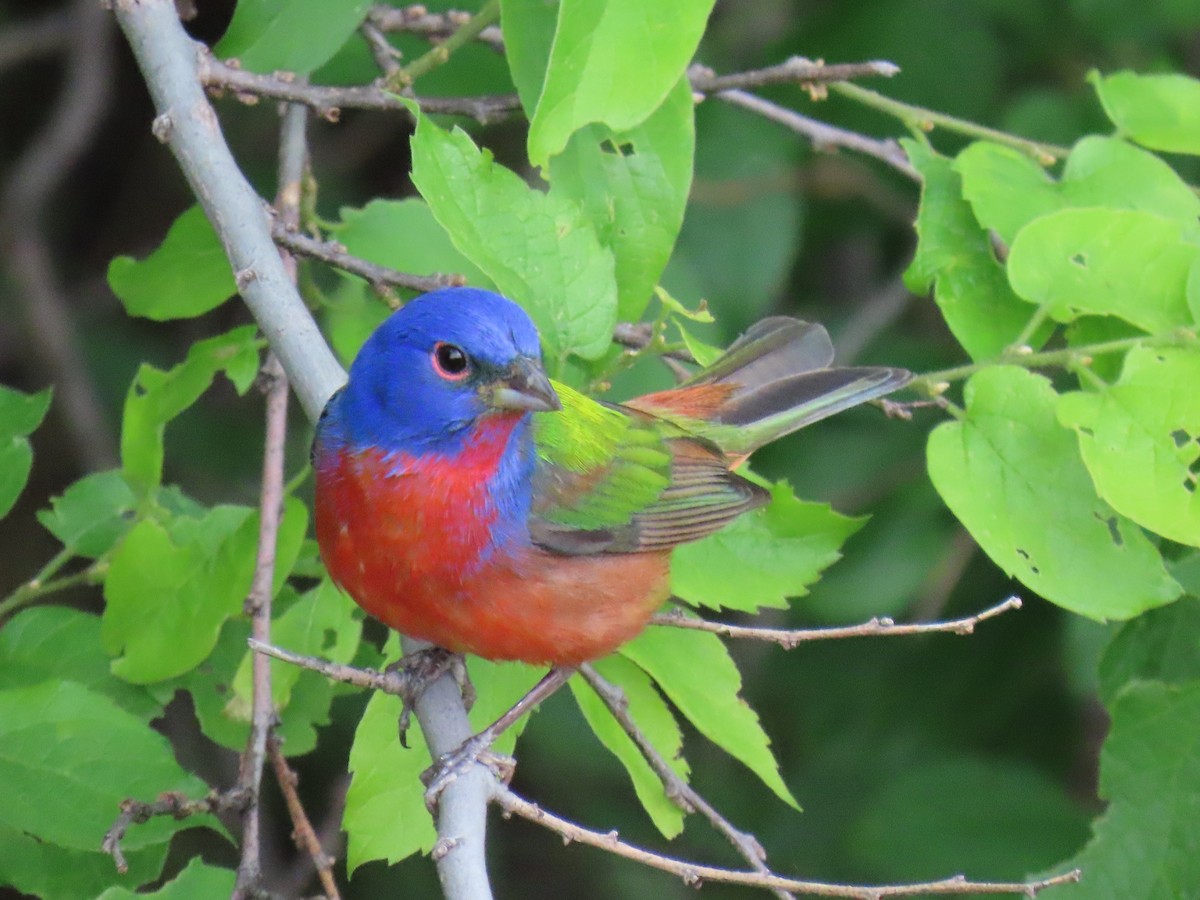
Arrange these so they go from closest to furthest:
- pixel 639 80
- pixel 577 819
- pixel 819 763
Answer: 1. pixel 639 80
2. pixel 819 763
3. pixel 577 819

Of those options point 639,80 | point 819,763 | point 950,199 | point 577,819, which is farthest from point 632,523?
point 577,819

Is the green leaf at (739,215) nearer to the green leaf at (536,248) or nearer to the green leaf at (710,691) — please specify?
the green leaf at (536,248)

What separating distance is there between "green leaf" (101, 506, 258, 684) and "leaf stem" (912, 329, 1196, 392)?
156 centimetres

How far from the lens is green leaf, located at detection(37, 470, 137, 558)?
135 inches

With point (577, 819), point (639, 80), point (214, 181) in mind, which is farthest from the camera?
point (577, 819)

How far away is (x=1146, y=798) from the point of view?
10.3ft

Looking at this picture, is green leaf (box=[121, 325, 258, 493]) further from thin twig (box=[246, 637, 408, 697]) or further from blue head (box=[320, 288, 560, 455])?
thin twig (box=[246, 637, 408, 697])

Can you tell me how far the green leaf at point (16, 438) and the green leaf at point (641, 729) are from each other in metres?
1.33

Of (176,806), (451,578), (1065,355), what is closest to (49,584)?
(176,806)

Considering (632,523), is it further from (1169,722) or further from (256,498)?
(256,498)

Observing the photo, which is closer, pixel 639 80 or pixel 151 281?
pixel 639 80

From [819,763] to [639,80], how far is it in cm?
420

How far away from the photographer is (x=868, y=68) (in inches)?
134

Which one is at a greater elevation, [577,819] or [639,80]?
[639,80]
